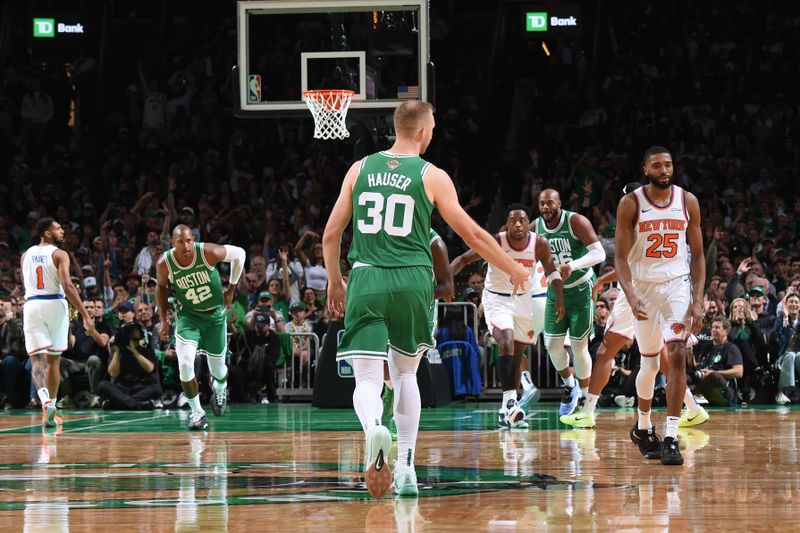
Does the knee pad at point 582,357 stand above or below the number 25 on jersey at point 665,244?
Answer: below

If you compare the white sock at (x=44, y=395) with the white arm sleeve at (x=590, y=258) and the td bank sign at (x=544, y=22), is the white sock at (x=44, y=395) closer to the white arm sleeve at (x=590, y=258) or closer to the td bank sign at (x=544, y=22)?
the white arm sleeve at (x=590, y=258)

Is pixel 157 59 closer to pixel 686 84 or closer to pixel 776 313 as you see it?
pixel 686 84

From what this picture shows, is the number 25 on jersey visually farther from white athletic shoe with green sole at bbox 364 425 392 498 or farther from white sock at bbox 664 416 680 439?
white athletic shoe with green sole at bbox 364 425 392 498

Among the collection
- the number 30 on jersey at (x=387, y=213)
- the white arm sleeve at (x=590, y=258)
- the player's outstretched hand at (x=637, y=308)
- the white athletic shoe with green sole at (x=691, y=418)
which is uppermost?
the number 30 on jersey at (x=387, y=213)

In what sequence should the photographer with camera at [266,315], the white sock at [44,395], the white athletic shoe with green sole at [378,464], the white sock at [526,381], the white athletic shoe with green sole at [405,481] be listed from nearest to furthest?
the white athletic shoe with green sole at [378,464]
the white athletic shoe with green sole at [405,481]
the white sock at [526,381]
the white sock at [44,395]
the photographer with camera at [266,315]

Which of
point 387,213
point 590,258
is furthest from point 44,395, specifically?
point 387,213

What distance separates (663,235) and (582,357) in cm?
435

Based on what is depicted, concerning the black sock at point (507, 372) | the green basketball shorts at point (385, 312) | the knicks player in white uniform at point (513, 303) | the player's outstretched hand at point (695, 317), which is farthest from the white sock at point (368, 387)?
the black sock at point (507, 372)

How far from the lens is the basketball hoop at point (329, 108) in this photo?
1427 centimetres

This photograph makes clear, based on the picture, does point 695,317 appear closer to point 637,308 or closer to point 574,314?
point 637,308

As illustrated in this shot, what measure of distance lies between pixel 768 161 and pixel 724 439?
39.6 feet

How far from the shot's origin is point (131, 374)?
17609mm

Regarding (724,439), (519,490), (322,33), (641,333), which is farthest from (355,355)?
(322,33)

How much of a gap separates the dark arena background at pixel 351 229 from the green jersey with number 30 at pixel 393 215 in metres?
1.38
